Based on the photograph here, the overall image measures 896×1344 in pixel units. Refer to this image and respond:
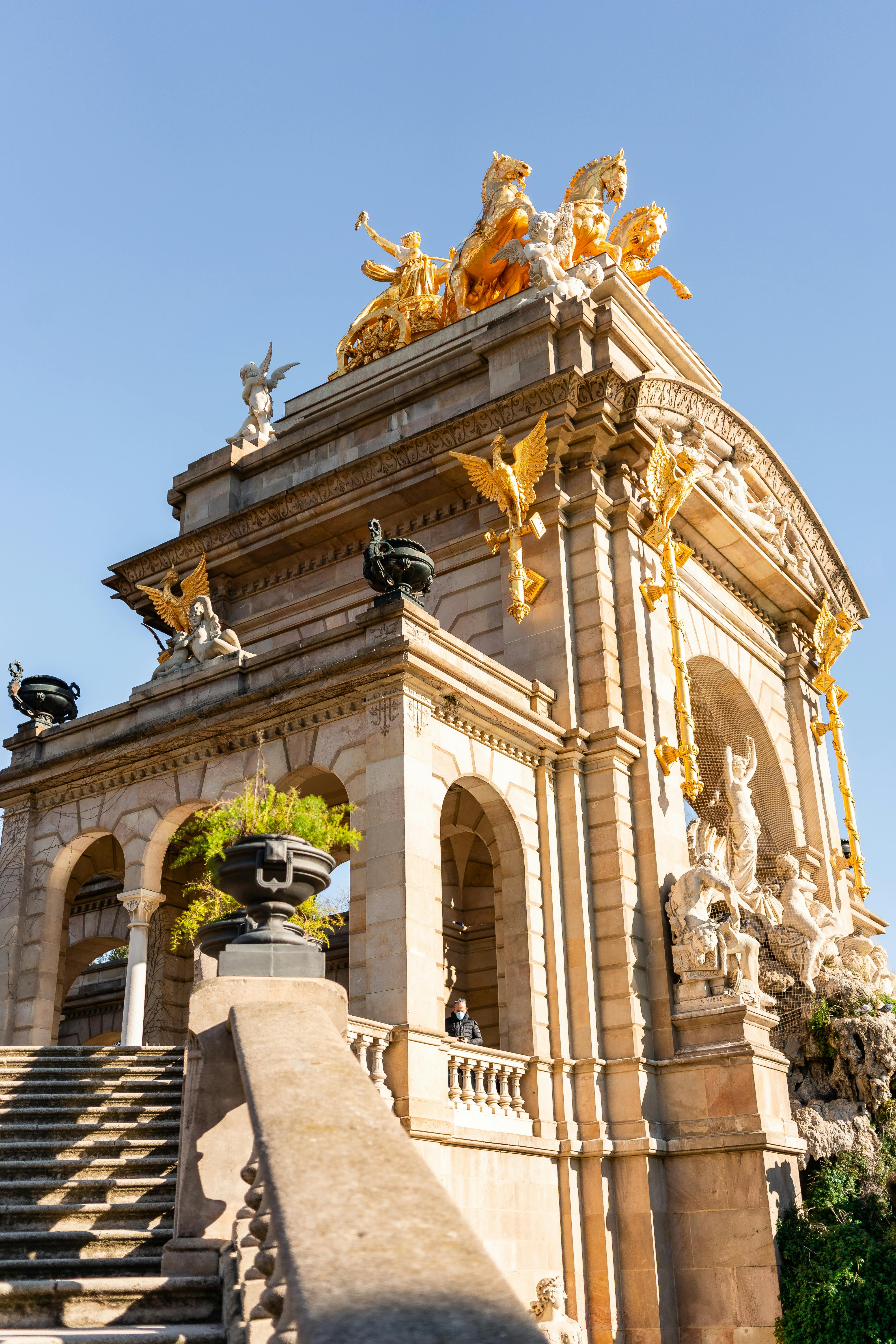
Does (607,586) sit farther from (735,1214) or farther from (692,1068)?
(735,1214)

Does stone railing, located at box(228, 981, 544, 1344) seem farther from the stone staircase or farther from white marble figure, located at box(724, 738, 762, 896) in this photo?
white marble figure, located at box(724, 738, 762, 896)

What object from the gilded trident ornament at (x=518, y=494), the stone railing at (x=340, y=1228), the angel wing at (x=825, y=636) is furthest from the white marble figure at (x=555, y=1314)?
the angel wing at (x=825, y=636)

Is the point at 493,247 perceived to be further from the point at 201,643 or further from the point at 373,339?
the point at 201,643

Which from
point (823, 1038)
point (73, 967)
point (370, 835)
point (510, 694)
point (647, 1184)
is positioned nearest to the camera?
point (370, 835)

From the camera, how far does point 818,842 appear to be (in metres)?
27.2

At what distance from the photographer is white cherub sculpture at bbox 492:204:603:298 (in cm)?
2427

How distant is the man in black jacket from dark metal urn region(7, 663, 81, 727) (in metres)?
8.72

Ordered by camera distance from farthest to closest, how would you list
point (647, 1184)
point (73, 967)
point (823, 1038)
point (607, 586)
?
point (73, 967) → point (607, 586) → point (823, 1038) → point (647, 1184)

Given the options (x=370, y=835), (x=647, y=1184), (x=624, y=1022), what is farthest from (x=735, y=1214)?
(x=370, y=835)

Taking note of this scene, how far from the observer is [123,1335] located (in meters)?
6.24

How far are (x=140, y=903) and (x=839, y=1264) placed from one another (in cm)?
1069

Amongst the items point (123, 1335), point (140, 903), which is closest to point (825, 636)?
point (140, 903)

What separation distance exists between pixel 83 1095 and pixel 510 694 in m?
8.57

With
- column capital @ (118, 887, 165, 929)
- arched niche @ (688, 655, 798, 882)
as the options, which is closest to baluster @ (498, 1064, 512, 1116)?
column capital @ (118, 887, 165, 929)
